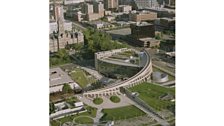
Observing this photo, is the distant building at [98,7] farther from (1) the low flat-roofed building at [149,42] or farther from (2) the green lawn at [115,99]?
(2) the green lawn at [115,99]

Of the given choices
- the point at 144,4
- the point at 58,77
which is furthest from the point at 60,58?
the point at 144,4

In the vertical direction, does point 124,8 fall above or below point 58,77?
above

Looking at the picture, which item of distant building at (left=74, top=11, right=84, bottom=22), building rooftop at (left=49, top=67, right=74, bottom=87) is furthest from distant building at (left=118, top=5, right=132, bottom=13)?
building rooftop at (left=49, top=67, right=74, bottom=87)

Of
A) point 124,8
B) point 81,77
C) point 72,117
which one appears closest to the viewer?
point 72,117

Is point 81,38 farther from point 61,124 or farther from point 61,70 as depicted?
point 61,124

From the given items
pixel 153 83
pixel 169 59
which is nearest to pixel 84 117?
pixel 153 83

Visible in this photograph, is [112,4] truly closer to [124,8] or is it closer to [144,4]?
[124,8]

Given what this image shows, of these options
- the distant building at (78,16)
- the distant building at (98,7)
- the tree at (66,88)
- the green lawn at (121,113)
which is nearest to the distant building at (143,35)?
the distant building at (98,7)

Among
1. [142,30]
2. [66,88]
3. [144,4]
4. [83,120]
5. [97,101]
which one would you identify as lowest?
[83,120]
